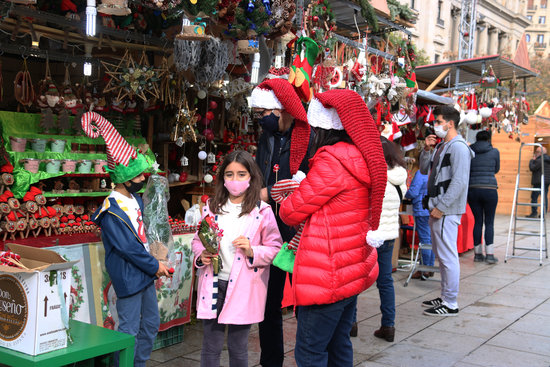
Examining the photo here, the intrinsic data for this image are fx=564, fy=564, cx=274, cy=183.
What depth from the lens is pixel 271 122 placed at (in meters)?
3.76

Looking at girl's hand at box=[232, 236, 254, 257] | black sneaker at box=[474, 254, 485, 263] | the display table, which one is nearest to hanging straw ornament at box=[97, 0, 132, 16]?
girl's hand at box=[232, 236, 254, 257]

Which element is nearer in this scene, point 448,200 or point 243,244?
point 243,244

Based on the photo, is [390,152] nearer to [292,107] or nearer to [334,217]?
[292,107]

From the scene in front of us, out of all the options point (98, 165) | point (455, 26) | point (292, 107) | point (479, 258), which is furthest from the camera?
point (455, 26)

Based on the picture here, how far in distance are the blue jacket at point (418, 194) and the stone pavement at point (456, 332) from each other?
94cm

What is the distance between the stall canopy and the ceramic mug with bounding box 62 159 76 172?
695cm

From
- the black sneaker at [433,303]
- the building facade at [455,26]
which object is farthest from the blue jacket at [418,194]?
the building facade at [455,26]

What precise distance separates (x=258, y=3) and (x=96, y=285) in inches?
105

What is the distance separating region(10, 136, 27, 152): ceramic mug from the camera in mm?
4523

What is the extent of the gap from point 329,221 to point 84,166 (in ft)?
9.30

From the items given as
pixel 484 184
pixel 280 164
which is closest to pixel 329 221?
pixel 280 164

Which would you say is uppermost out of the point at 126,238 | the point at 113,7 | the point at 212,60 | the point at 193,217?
the point at 113,7

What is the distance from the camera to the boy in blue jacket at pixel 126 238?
340 centimetres

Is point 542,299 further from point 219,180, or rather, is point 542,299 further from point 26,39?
point 26,39
